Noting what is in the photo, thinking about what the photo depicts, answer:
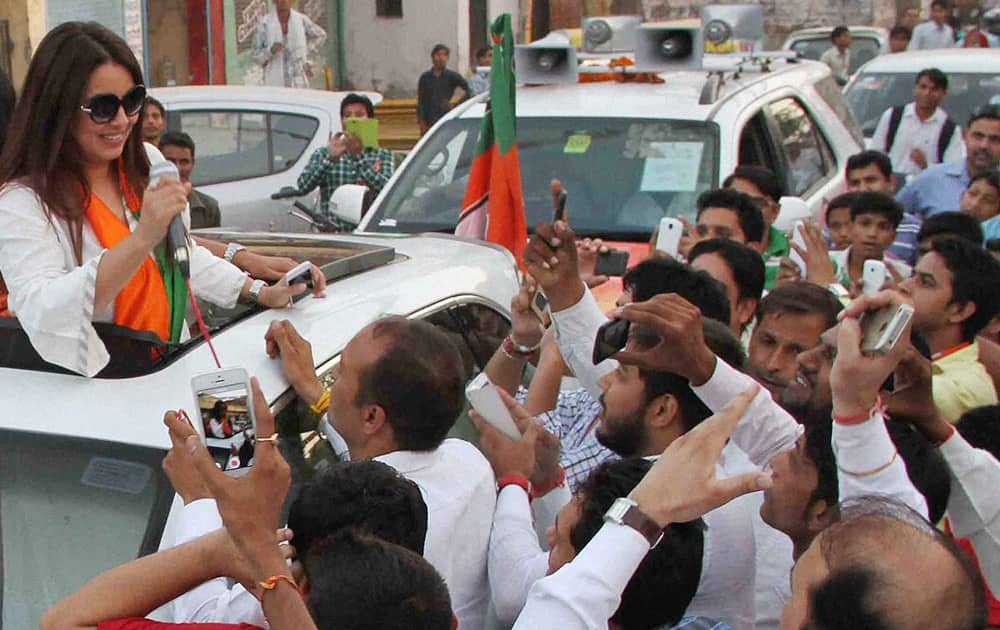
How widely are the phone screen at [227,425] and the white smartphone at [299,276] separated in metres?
0.73

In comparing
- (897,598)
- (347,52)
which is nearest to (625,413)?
(897,598)

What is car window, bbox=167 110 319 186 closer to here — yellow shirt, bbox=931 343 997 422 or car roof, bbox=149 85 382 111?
car roof, bbox=149 85 382 111

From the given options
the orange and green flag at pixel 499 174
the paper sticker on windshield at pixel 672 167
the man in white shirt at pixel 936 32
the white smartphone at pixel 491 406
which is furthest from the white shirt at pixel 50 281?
the man in white shirt at pixel 936 32

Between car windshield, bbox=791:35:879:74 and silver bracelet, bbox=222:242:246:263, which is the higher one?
car windshield, bbox=791:35:879:74

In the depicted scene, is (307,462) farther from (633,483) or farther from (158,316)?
(633,483)

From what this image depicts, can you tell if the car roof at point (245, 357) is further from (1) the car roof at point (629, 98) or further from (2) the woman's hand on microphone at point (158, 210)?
(1) the car roof at point (629, 98)

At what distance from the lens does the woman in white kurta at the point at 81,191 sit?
3.26 meters

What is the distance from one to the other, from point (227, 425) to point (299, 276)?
2.53ft

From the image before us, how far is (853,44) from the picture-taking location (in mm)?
21109

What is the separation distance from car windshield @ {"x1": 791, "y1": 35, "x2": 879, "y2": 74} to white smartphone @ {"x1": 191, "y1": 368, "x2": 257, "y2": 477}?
59.8ft

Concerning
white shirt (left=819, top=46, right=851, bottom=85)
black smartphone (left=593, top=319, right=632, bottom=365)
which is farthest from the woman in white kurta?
white shirt (left=819, top=46, right=851, bottom=85)

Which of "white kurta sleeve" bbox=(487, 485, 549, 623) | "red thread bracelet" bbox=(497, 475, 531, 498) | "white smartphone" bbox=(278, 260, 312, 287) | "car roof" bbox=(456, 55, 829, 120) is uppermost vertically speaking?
"car roof" bbox=(456, 55, 829, 120)

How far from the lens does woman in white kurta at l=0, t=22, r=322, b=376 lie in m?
3.26

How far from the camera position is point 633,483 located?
2.81 meters
